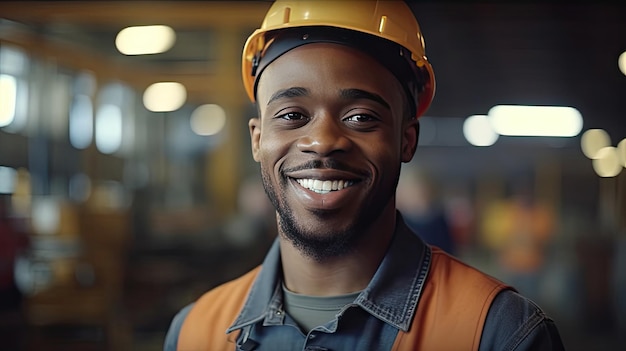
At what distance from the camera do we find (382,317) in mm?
1158

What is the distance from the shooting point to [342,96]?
112 centimetres

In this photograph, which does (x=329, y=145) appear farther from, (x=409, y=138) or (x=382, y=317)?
(x=382, y=317)

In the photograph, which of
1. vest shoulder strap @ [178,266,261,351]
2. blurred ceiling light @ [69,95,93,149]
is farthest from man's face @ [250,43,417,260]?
blurred ceiling light @ [69,95,93,149]

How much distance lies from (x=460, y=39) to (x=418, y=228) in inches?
33.8

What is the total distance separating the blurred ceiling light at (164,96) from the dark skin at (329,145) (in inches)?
45.4

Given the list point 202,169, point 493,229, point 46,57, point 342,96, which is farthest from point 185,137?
point 342,96

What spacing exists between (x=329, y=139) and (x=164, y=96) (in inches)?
53.7

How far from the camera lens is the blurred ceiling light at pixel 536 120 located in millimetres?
2117

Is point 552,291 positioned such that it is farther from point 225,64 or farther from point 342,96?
point 342,96

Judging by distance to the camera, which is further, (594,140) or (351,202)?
(594,140)

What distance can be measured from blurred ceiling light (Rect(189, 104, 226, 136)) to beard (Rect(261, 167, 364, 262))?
139 centimetres

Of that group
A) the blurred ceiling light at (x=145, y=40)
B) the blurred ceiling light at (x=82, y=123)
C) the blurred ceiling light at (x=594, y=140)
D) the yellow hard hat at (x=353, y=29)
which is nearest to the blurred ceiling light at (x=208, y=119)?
the blurred ceiling light at (x=145, y=40)

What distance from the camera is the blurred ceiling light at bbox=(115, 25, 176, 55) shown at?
6.88 feet

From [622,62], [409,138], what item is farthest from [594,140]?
[409,138]
